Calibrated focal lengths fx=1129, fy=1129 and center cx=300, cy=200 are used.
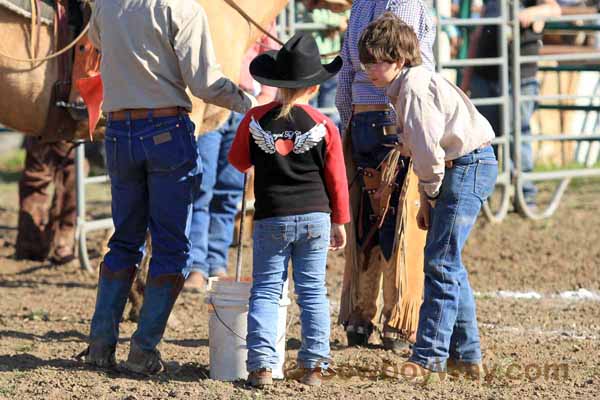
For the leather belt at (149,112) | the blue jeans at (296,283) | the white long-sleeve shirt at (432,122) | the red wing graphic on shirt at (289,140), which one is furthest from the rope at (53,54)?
the white long-sleeve shirt at (432,122)

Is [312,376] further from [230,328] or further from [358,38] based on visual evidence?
[358,38]

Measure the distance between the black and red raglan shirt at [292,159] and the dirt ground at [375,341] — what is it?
73cm

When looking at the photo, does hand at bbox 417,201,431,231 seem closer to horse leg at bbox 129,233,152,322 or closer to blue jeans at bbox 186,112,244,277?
horse leg at bbox 129,233,152,322

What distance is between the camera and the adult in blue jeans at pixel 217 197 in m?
6.94

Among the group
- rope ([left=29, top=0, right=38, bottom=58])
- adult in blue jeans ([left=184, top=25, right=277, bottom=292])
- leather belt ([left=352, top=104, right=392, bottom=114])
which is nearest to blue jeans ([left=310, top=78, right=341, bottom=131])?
adult in blue jeans ([left=184, top=25, right=277, bottom=292])

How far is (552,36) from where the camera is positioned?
39.8 feet

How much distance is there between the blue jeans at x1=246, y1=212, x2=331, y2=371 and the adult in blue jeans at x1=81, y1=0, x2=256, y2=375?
16.3 inches

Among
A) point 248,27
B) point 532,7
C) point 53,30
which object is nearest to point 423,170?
point 248,27

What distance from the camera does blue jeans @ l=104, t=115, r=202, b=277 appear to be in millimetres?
4570

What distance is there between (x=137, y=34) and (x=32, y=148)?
3.56m

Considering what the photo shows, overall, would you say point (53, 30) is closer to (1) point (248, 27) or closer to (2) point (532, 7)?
(1) point (248, 27)

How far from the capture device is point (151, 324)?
15.3 feet

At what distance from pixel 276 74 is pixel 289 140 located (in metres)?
0.29

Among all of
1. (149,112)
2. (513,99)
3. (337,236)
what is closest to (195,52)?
(149,112)
